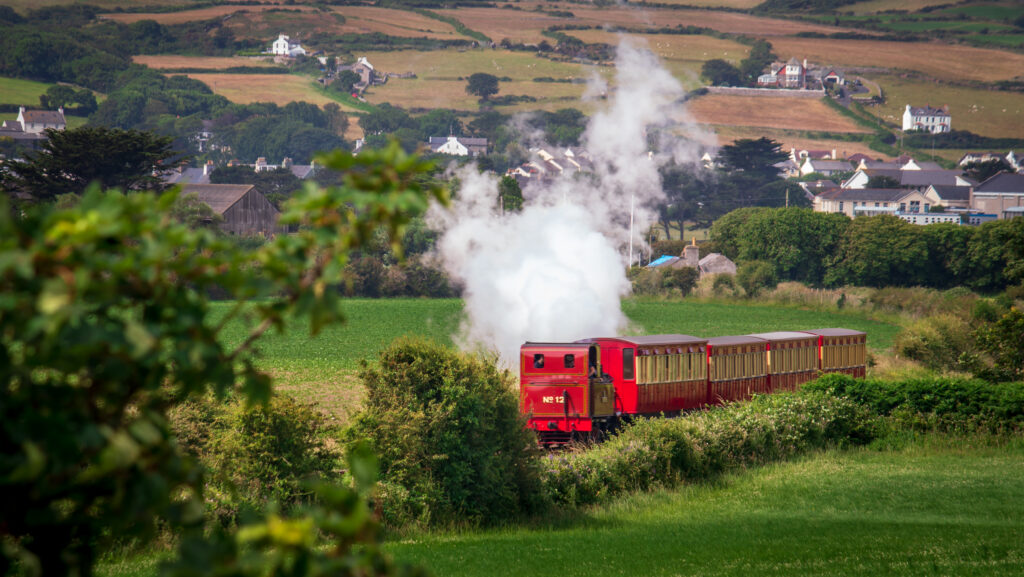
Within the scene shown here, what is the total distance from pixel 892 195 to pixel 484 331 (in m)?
115

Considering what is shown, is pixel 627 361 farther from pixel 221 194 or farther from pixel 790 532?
pixel 221 194

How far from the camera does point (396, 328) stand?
6400 centimetres

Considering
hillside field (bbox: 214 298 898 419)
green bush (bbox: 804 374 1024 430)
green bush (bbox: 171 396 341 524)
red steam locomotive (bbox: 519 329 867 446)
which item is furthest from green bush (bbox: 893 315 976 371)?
green bush (bbox: 171 396 341 524)

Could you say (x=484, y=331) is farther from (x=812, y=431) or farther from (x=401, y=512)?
(x=401, y=512)

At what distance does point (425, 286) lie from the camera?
283 ft

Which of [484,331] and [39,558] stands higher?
[39,558]

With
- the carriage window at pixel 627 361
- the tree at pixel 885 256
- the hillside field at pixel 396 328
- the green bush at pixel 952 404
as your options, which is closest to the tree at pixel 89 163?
the hillside field at pixel 396 328

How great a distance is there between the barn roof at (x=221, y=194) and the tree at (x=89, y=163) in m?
19.9

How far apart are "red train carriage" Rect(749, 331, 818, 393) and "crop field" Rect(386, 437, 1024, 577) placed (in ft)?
35.2

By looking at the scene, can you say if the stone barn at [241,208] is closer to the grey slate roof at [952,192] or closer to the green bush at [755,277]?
the green bush at [755,277]

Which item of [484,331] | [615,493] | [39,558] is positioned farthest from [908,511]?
[484,331]

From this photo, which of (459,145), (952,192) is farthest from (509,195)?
(459,145)

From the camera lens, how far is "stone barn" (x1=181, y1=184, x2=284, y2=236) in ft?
274

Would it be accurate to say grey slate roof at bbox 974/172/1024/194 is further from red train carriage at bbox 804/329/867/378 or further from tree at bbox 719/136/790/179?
red train carriage at bbox 804/329/867/378
